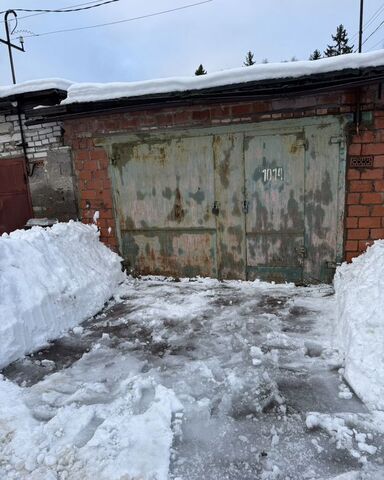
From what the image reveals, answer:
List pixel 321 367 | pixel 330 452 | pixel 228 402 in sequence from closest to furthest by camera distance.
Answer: pixel 330 452 → pixel 228 402 → pixel 321 367

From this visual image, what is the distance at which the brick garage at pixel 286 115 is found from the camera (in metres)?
3.90

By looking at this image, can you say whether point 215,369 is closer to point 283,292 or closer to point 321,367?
point 321,367

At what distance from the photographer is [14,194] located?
19.0 feet

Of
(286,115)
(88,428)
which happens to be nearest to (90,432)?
(88,428)

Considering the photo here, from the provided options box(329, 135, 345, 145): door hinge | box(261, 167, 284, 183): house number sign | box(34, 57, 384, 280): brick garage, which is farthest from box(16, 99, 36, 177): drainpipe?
box(329, 135, 345, 145): door hinge

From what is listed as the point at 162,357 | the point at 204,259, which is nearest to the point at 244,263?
the point at 204,259

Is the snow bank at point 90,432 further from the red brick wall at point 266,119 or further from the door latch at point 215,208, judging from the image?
the red brick wall at point 266,119

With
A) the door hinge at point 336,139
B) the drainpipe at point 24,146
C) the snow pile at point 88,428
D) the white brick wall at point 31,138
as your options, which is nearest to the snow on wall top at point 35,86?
the drainpipe at point 24,146

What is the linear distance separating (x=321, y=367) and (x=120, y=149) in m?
3.88

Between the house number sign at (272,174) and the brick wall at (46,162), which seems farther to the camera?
the brick wall at (46,162)

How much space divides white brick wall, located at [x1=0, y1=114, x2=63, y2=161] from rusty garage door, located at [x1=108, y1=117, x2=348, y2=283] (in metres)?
0.97

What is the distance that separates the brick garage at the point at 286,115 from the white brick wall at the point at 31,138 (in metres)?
0.42

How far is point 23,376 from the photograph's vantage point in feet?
9.41

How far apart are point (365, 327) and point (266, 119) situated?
276 cm
